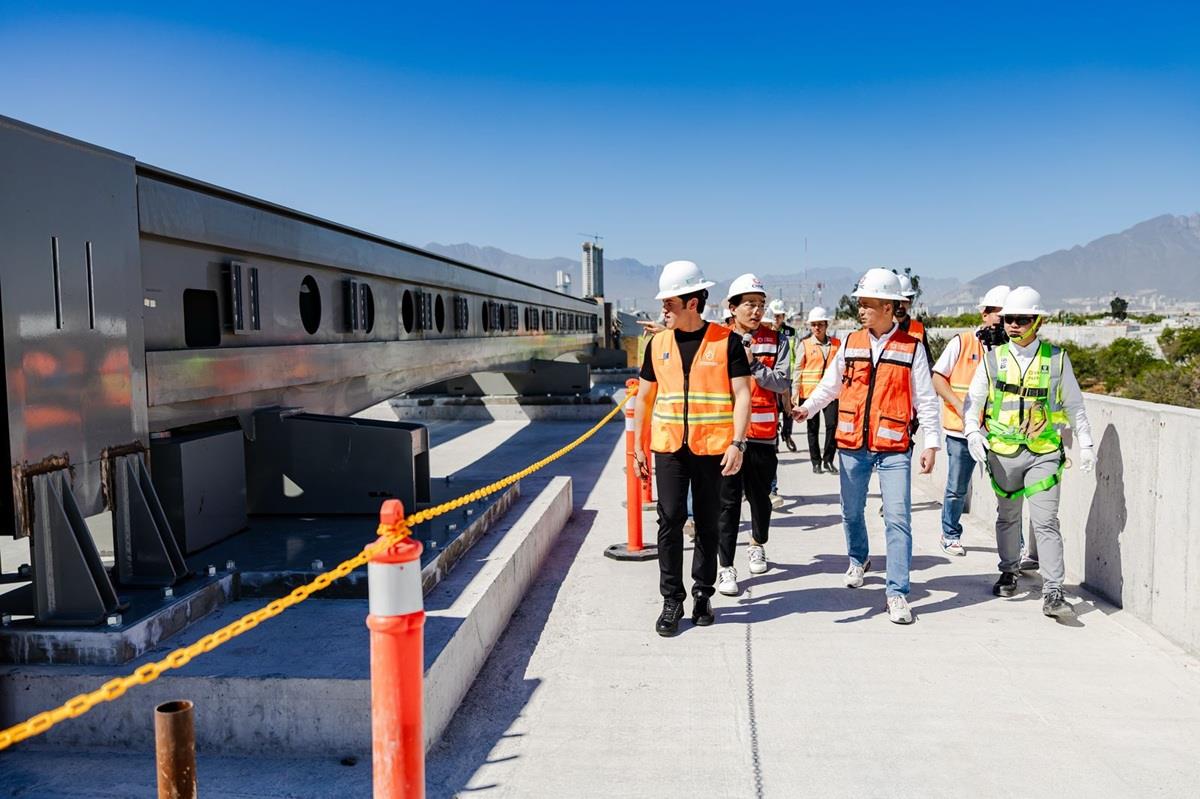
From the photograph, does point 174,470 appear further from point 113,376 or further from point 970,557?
point 970,557

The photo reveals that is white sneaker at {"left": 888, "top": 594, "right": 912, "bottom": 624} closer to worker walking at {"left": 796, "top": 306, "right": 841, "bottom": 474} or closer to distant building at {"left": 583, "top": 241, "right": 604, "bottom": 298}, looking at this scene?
worker walking at {"left": 796, "top": 306, "right": 841, "bottom": 474}

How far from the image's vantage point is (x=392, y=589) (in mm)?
2408

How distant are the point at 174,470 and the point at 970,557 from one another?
516 cm

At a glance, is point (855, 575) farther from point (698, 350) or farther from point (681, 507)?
point (698, 350)

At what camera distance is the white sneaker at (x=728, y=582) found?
571 centimetres

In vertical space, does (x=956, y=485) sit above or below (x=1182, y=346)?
below

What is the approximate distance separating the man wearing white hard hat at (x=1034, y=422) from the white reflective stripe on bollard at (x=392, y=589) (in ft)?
13.2

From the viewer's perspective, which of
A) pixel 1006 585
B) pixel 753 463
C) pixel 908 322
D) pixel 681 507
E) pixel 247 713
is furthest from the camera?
pixel 908 322

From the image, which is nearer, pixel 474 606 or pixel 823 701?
pixel 823 701

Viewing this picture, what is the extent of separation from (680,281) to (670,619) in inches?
70.1

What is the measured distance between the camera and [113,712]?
11.8 feet

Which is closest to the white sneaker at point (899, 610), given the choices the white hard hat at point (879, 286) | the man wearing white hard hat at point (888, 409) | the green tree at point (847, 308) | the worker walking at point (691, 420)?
the man wearing white hard hat at point (888, 409)

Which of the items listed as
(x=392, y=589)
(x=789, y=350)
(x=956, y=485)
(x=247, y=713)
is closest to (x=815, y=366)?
(x=789, y=350)

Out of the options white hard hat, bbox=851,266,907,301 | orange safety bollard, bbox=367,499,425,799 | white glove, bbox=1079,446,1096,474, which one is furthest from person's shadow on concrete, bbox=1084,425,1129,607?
orange safety bollard, bbox=367,499,425,799
